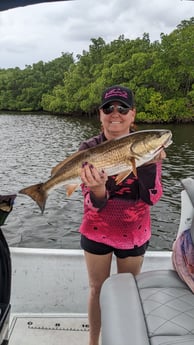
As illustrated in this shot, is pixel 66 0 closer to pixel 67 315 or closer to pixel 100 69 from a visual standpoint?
pixel 67 315

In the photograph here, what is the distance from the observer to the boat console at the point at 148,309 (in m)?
1.85

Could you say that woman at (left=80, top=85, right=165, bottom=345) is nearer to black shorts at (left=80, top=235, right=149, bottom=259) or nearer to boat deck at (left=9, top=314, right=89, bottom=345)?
black shorts at (left=80, top=235, right=149, bottom=259)

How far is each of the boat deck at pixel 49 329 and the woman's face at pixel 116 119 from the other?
180 cm

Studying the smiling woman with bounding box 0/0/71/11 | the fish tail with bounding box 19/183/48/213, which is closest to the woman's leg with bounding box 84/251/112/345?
the fish tail with bounding box 19/183/48/213

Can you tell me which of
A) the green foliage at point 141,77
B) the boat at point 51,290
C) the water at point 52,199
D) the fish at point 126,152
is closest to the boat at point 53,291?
the boat at point 51,290

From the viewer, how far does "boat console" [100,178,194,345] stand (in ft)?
6.08

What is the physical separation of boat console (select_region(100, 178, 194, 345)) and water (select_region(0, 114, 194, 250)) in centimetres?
786

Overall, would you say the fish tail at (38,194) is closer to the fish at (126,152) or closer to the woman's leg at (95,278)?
the fish at (126,152)

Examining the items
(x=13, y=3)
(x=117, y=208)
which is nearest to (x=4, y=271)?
(x=117, y=208)

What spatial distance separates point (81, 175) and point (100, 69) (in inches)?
2414

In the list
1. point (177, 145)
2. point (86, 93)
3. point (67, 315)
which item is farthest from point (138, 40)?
point (67, 315)

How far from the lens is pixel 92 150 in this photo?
Result: 214 cm

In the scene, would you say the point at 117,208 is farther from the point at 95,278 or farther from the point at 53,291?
the point at 53,291

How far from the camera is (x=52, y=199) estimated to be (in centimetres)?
1393
